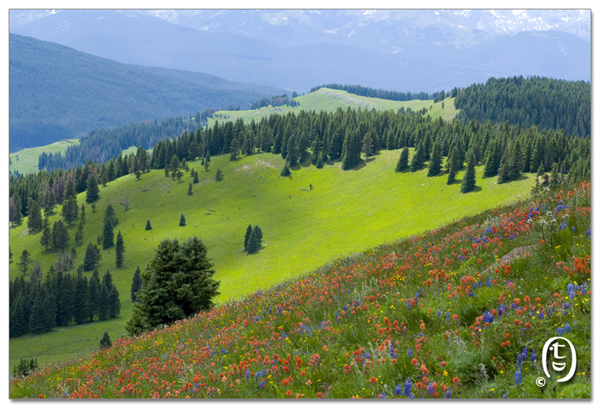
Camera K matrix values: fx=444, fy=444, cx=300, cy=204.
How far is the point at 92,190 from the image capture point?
574ft

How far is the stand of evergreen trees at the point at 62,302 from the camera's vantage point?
10044 centimetres

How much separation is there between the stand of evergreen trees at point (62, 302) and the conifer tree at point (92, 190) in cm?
6236

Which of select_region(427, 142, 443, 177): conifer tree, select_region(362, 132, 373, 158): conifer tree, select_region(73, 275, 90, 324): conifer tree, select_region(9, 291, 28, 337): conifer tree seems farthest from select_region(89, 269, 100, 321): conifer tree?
select_region(362, 132, 373, 158): conifer tree

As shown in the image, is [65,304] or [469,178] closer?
[65,304]

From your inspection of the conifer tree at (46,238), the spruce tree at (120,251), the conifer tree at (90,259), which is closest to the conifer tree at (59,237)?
the conifer tree at (46,238)

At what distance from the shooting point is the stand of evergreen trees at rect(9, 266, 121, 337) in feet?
330

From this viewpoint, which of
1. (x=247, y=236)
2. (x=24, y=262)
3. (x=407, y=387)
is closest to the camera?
(x=407, y=387)

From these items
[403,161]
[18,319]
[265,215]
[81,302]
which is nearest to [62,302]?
[81,302]

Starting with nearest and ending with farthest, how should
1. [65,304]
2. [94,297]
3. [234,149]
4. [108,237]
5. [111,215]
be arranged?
[65,304]
[94,297]
[108,237]
[111,215]
[234,149]

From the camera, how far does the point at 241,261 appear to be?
410 ft

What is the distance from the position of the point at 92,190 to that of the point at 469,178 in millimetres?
138792

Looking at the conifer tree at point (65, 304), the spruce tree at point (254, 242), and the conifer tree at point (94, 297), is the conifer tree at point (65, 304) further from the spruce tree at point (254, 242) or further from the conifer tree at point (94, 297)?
the spruce tree at point (254, 242)

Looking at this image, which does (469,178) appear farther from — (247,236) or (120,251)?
(120,251)

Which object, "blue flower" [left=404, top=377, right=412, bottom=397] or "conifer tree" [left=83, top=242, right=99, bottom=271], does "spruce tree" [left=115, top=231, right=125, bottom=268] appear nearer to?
"conifer tree" [left=83, top=242, right=99, bottom=271]
